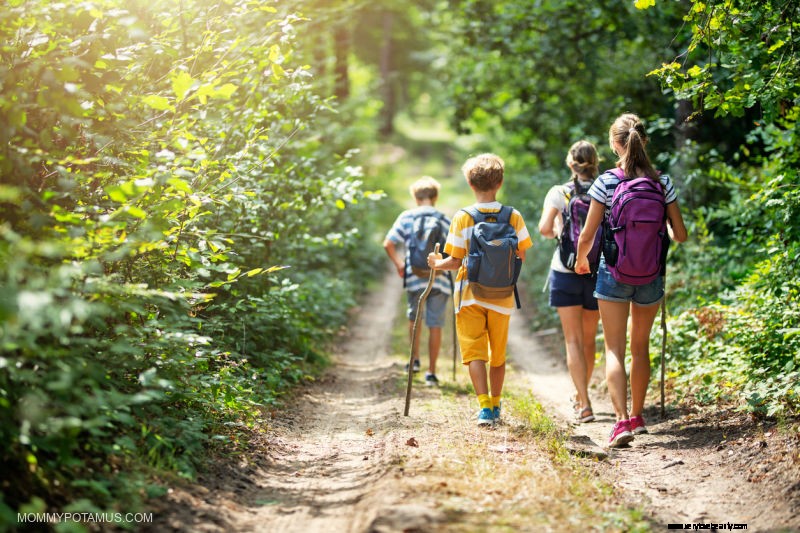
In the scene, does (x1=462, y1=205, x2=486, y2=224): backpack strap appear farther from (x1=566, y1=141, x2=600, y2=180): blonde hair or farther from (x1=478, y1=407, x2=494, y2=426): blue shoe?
(x1=478, y1=407, x2=494, y2=426): blue shoe

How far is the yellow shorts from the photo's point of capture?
6383 millimetres

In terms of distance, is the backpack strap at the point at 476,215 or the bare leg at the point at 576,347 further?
the bare leg at the point at 576,347

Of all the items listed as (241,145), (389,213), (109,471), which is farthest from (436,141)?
(109,471)

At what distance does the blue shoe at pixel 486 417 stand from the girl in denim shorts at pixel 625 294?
3.22 feet

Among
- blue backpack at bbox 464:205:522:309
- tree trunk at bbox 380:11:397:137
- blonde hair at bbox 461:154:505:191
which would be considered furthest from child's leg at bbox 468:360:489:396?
tree trunk at bbox 380:11:397:137

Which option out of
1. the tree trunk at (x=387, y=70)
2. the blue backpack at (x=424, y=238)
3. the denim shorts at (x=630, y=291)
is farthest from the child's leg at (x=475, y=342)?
the tree trunk at (x=387, y=70)

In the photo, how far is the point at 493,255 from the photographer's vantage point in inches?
243

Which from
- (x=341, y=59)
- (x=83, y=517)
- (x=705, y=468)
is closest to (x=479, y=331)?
(x=705, y=468)

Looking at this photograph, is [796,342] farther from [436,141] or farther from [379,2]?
[436,141]

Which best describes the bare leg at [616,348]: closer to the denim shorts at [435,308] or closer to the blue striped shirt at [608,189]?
the blue striped shirt at [608,189]

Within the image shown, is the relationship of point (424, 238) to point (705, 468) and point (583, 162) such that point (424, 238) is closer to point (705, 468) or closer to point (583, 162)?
point (583, 162)

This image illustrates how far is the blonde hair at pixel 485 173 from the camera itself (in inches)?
247

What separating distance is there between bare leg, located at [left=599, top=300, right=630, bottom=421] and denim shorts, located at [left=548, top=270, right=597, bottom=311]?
80 centimetres

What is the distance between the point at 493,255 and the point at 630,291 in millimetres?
1128
